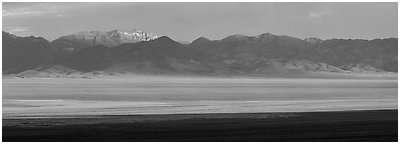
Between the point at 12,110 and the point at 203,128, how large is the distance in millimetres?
11441

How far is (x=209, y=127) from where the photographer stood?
22922 millimetres

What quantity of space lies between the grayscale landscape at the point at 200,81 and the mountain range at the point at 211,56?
0.28 metres

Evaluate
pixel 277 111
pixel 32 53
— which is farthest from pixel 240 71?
pixel 277 111

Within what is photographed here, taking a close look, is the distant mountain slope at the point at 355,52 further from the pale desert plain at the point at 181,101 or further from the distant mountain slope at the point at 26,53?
the pale desert plain at the point at 181,101

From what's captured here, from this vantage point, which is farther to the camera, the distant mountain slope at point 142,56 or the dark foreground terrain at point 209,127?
the distant mountain slope at point 142,56

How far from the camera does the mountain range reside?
498ft

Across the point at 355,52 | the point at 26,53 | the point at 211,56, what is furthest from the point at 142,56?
the point at 355,52

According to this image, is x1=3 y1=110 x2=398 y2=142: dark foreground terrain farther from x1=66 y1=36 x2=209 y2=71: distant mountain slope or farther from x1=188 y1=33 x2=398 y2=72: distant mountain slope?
x1=188 y1=33 x2=398 y2=72: distant mountain slope

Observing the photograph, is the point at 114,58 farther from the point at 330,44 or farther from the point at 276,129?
the point at 276,129

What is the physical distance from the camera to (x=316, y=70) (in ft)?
509

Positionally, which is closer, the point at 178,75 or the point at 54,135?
the point at 54,135

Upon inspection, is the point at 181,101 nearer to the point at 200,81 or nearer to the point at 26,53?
the point at 200,81

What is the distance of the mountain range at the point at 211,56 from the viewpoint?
15188cm

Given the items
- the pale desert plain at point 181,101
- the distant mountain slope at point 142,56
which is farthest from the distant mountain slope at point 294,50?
the pale desert plain at point 181,101
